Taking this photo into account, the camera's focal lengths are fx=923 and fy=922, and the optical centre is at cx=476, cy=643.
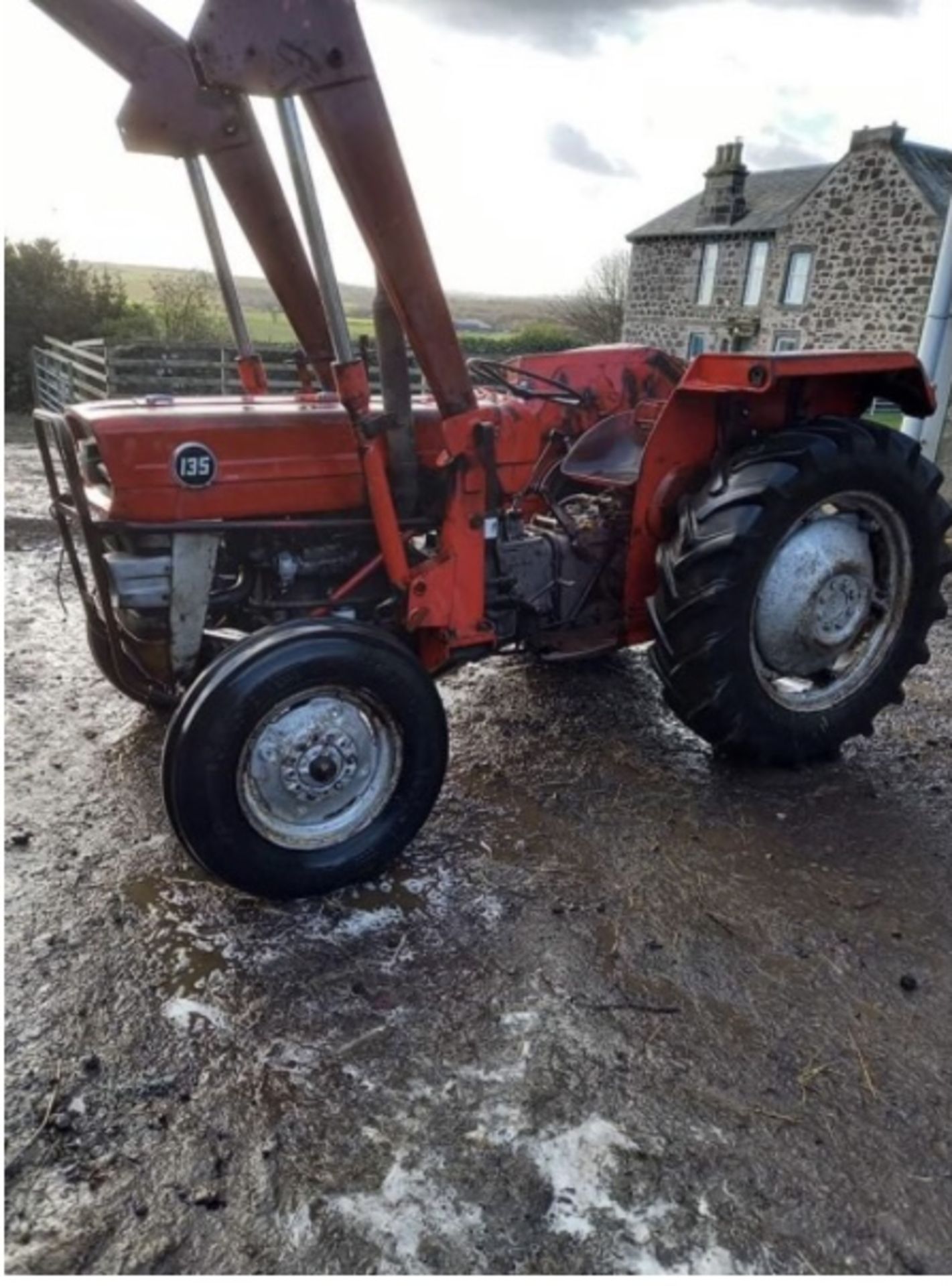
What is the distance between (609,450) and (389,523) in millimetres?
1401

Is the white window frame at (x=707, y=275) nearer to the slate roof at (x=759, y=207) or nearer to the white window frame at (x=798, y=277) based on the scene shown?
the slate roof at (x=759, y=207)

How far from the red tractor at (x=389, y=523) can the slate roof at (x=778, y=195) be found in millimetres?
16878

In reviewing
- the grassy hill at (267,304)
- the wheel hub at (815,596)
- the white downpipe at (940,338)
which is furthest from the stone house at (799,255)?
the wheel hub at (815,596)

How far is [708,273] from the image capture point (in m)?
23.2

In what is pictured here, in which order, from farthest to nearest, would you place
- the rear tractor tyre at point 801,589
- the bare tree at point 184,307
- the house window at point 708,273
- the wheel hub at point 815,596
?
the house window at point 708,273, the bare tree at point 184,307, the wheel hub at point 815,596, the rear tractor tyre at point 801,589

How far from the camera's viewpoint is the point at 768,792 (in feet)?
11.5

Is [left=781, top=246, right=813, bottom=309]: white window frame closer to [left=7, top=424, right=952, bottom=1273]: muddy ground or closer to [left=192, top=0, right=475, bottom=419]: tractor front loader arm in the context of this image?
[left=7, top=424, right=952, bottom=1273]: muddy ground

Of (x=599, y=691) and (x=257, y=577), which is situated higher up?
(x=257, y=577)

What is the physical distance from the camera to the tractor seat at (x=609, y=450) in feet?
12.7

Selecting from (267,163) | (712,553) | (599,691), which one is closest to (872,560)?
(712,553)

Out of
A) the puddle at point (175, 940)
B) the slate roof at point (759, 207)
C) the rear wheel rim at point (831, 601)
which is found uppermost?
the slate roof at point (759, 207)

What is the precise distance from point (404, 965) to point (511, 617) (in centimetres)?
150

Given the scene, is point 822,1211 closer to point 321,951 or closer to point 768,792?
point 321,951

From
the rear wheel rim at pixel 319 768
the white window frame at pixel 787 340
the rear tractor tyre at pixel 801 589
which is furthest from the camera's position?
the white window frame at pixel 787 340
